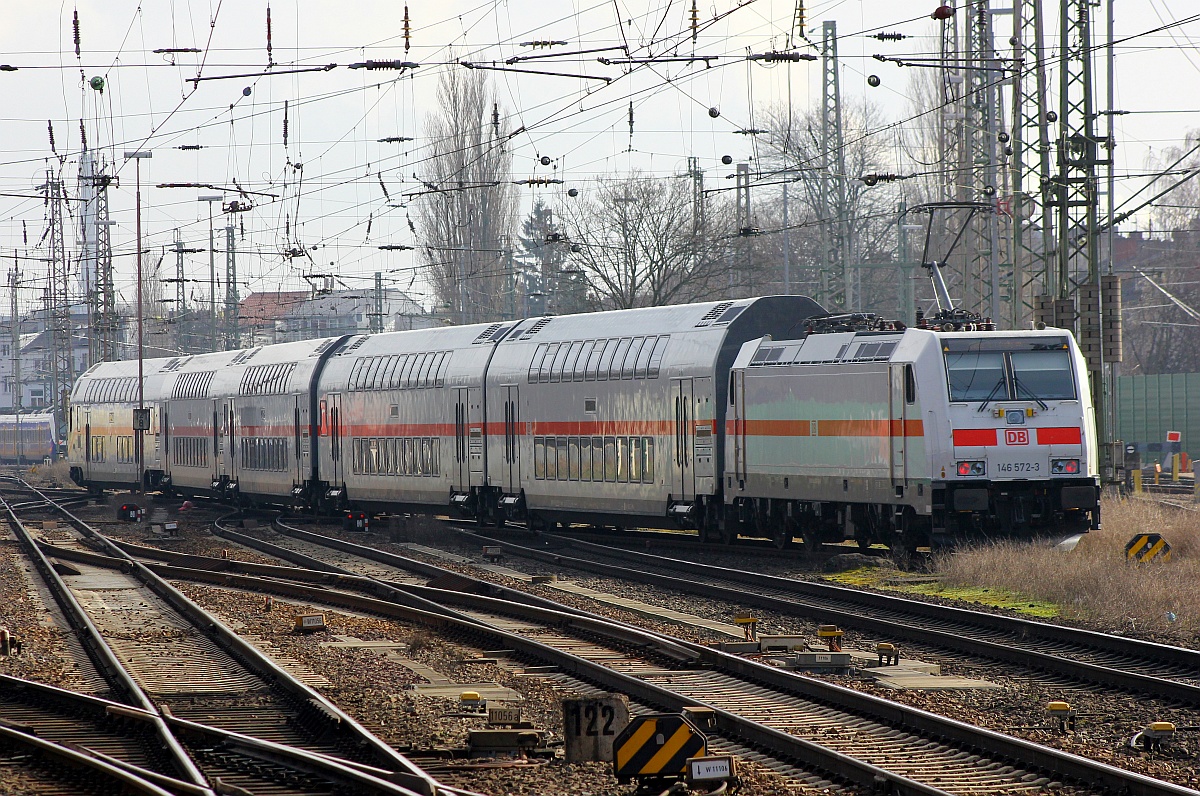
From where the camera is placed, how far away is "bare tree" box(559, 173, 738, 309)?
2052 inches

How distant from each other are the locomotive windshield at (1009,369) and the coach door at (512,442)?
10.0 metres

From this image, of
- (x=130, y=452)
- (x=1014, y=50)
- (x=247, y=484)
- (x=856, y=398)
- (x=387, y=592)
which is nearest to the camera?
(x=387, y=592)

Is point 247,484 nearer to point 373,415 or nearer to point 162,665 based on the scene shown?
point 373,415

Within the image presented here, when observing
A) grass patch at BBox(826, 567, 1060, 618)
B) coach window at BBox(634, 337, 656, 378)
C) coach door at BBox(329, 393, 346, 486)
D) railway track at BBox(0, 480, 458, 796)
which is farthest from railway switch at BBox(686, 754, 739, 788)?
coach door at BBox(329, 393, 346, 486)

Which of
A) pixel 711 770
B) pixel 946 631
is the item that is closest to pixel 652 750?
pixel 711 770

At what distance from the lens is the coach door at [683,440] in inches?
932

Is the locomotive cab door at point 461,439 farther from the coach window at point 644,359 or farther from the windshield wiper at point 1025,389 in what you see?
the windshield wiper at point 1025,389

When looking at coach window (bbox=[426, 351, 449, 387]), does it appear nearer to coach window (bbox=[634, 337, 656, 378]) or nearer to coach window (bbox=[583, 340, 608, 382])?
coach window (bbox=[583, 340, 608, 382])

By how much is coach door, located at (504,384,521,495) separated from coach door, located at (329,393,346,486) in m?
7.27

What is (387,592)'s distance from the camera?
1925 centimetres

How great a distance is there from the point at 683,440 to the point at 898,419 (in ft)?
15.5

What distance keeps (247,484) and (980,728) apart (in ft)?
106

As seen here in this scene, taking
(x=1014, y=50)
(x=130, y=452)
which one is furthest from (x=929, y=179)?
(x=1014, y=50)

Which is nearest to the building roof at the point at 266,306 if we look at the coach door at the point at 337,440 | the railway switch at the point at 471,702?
the coach door at the point at 337,440
